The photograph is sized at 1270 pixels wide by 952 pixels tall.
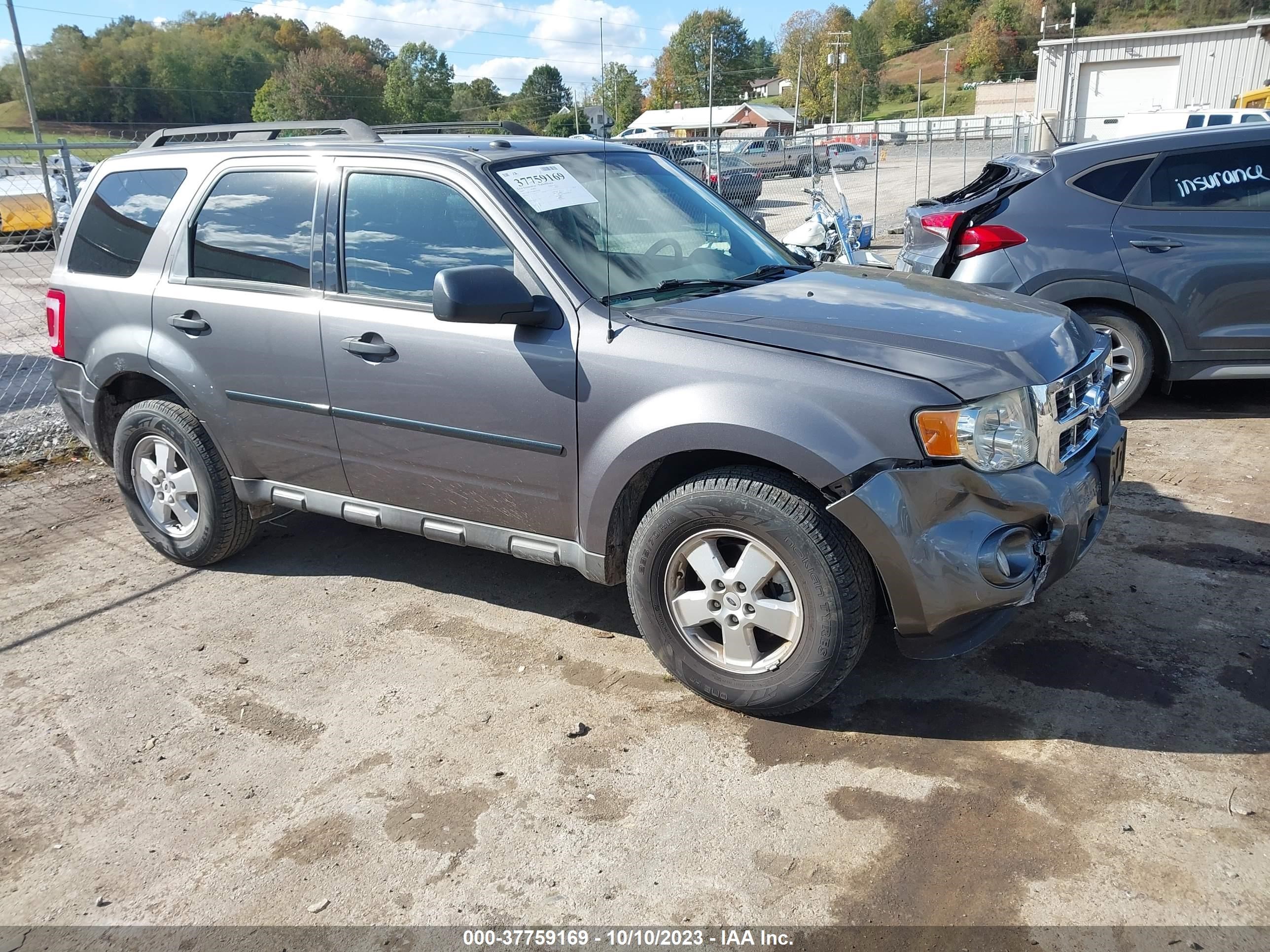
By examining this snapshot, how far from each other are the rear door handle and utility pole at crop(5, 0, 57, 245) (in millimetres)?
3512

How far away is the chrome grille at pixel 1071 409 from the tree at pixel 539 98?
87310 millimetres

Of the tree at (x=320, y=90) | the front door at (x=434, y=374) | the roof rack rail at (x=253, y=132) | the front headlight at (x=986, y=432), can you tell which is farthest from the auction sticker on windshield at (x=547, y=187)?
the tree at (x=320, y=90)

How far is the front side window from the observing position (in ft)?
12.5

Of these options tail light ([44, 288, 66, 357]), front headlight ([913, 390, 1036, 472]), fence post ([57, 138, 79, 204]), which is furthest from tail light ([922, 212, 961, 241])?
fence post ([57, 138, 79, 204])

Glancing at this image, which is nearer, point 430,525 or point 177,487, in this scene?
point 430,525

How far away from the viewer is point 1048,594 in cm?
427

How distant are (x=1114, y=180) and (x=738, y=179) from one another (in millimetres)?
11965

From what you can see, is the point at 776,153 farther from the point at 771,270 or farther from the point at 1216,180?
the point at 771,270

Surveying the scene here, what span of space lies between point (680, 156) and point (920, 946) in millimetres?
15165

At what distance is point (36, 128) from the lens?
12070mm

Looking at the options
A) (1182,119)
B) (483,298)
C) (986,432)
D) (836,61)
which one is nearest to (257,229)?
(483,298)

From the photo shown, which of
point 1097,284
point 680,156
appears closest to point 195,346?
point 1097,284

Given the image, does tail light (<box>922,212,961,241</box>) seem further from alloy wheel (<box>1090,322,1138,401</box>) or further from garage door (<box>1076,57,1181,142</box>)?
garage door (<box>1076,57,1181,142</box>)

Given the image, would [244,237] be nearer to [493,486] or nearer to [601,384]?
[493,486]
